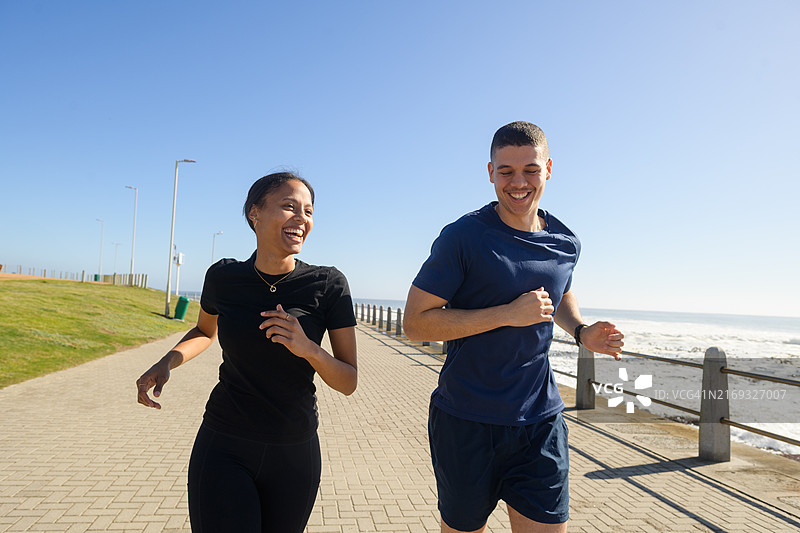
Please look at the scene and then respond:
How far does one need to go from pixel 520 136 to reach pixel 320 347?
114 centimetres

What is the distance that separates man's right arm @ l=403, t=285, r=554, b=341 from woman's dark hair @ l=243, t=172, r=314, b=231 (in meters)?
0.73

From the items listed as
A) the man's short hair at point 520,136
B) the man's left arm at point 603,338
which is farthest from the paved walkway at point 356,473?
the man's short hair at point 520,136

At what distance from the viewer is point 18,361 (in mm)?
11203

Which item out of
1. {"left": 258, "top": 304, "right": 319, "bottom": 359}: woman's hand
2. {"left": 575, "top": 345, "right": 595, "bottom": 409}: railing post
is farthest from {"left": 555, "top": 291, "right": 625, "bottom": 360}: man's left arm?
{"left": 575, "top": 345, "right": 595, "bottom": 409}: railing post

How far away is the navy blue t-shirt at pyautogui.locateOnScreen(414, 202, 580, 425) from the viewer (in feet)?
6.99

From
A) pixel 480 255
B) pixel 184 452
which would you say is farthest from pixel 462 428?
pixel 184 452

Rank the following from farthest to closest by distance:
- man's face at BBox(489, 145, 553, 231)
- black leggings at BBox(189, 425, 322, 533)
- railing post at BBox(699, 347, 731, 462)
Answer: railing post at BBox(699, 347, 731, 462)
man's face at BBox(489, 145, 553, 231)
black leggings at BBox(189, 425, 322, 533)

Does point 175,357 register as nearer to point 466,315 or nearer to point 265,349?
point 265,349

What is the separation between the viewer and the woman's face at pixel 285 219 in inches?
92.6

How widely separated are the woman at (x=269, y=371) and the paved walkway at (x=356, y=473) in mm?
2135

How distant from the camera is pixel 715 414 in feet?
19.5

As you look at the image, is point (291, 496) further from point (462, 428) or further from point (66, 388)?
point (66, 388)

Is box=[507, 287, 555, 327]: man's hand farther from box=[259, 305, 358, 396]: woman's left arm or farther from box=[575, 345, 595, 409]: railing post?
box=[575, 345, 595, 409]: railing post

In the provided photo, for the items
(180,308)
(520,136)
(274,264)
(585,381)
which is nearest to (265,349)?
(274,264)
